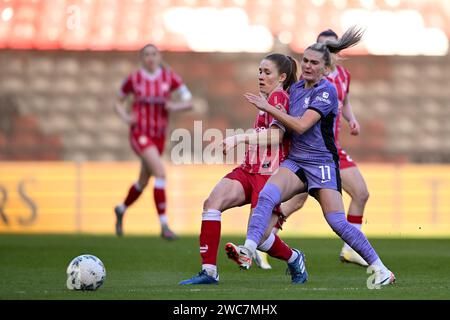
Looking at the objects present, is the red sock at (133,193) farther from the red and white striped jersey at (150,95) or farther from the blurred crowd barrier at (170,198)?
the blurred crowd barrier at (170,198)

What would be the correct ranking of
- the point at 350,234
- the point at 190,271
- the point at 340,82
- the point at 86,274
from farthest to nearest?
1. the point at 340,82
2. the point at 190,271
3. the point at 350,234
4. the point at 86,274

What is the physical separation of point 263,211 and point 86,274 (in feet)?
3.67

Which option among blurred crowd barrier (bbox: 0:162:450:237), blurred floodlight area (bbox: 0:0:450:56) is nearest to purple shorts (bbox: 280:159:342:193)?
blurred crowd barrier (bbox: 0:162:450:237)

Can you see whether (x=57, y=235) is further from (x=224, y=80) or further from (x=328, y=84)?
(x=328, y=84)

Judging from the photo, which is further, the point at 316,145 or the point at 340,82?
the point at 340,82

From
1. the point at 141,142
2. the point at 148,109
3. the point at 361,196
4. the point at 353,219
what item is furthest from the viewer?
the point at 148,109

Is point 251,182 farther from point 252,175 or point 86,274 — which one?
point 86,274

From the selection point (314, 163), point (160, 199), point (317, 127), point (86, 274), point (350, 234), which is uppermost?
point (317, 127)

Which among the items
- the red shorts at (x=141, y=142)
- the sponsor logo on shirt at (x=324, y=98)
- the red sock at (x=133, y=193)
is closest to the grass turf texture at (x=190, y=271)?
the red sock at (x=133, y=193)

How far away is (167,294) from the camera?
6.37 meters

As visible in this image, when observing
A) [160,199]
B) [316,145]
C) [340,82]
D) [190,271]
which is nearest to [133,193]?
[160,199]

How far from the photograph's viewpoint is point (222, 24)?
706 inches

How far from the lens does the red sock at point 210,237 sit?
23.2ft

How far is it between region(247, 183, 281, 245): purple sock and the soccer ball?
3.02ft
